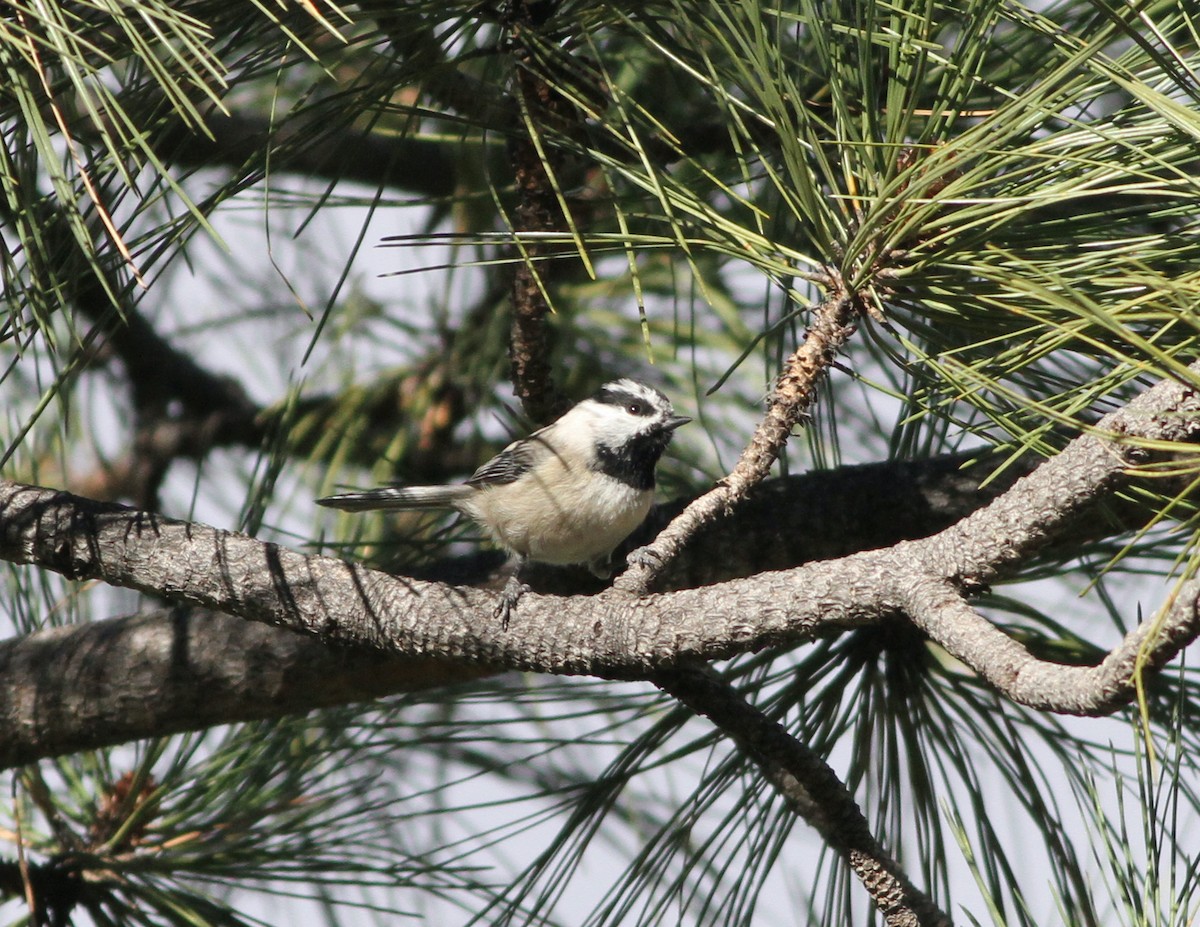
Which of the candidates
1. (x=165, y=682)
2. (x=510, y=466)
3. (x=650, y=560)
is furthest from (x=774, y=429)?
(x=510, y=466)

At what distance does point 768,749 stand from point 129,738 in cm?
115

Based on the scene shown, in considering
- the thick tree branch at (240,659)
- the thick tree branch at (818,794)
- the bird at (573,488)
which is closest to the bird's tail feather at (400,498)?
the bird at (573,488)

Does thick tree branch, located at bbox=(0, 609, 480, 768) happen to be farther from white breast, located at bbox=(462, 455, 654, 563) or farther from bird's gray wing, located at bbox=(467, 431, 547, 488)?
bird's gray wing, located at bbox=(467, 431, 547, 488)

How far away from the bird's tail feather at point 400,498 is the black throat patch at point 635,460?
0.33 meters

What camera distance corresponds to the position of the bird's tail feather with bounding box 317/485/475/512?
111 inches

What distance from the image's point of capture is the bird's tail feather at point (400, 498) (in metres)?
2.81

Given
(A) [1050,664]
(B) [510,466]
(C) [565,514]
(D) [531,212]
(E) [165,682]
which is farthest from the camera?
(B) [510,466]

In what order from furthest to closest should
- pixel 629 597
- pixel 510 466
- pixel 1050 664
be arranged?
pixel 510 466 → pixel 629 597 → pixel 1050 664

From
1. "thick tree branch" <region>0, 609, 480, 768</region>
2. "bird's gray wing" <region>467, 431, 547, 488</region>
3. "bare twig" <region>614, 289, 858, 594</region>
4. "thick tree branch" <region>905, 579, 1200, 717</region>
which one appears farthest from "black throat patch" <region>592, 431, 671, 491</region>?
"thick tree branch" <region>905, 579, 1200, 717</region>

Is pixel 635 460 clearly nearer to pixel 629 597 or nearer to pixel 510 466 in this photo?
pixel 510 466

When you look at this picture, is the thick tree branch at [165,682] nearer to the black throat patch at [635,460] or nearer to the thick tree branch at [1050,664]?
the black throat patch at [635,460]

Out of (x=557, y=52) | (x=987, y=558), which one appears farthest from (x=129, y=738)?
(x=987, y=558)

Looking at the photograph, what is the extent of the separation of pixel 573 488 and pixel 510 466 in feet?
0.70

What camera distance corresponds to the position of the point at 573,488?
2854mm
